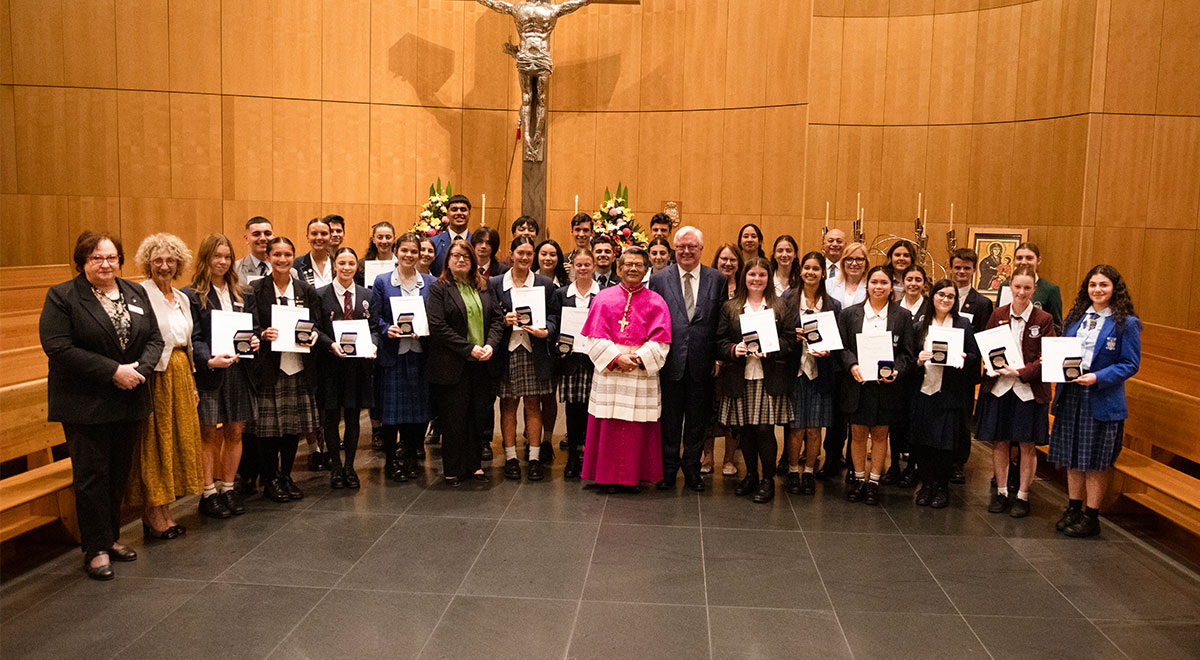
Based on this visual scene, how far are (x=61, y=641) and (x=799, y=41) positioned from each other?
28.0 feet

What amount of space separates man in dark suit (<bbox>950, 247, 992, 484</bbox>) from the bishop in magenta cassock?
1.89 metres

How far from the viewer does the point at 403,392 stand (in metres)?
5.50

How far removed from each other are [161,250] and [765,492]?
367 cm

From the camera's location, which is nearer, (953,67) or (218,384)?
(218,384)

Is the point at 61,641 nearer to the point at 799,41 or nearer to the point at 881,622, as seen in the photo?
the point at 881,622

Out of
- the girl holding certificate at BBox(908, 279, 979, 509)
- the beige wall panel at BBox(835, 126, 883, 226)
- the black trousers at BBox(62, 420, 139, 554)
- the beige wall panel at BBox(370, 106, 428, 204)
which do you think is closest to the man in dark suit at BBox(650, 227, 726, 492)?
the girl holding certificate at BBox(908, 279, 979, 509)

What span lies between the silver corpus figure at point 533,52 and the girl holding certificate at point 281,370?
4.55 m

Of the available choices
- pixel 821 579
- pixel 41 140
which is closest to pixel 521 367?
pixel 821 579

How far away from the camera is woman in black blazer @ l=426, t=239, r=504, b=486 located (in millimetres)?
5391

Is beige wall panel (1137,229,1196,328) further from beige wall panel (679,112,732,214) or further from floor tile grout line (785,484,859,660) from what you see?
floor tile grout line (785,484,859,660)

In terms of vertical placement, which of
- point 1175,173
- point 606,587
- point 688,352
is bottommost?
point 606,587

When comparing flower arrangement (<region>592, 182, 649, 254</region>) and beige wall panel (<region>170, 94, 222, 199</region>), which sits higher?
beige wall panel (<region>170, 94, 222, 199</region>)

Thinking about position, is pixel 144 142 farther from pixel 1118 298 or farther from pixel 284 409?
pixel 1118 298

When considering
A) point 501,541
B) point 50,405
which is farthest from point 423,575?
point 50,405
